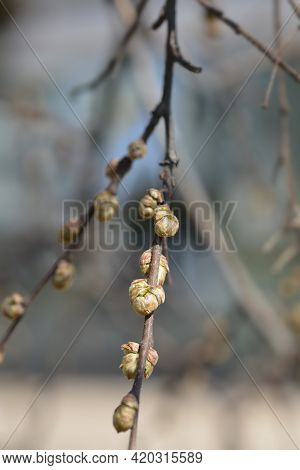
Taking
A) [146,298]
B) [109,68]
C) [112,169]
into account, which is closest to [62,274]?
[112,169]

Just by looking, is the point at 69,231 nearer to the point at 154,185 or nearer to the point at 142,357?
the point at 142,357

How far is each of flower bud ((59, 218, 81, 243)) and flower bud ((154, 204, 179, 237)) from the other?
0.71 feet

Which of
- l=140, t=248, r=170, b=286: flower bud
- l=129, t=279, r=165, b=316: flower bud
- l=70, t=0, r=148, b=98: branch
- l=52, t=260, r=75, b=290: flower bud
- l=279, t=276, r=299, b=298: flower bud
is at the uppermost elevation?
l=70, t=0, r=148, b=98: branch

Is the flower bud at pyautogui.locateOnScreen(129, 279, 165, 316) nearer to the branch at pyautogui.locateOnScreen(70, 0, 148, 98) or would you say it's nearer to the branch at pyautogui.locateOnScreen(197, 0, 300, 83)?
the branch at pyautogui.locateOnScreen(197, 0, 300, 83)

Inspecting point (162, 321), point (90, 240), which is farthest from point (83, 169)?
point (162, 321)

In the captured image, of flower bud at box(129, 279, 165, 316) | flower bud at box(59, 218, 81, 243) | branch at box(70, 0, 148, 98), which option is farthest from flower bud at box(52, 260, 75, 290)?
branch at box(70, 0, 148, 98)

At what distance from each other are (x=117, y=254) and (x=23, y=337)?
0.85 metres

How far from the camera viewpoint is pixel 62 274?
85 centimetres

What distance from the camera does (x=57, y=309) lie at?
311cm

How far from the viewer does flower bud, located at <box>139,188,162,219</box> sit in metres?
0.67

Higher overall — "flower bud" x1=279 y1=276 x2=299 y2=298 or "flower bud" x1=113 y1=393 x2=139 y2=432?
"flower bud" x1=279 y1=276 x2=299 y2=298

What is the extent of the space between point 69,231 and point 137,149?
6.3 inches
